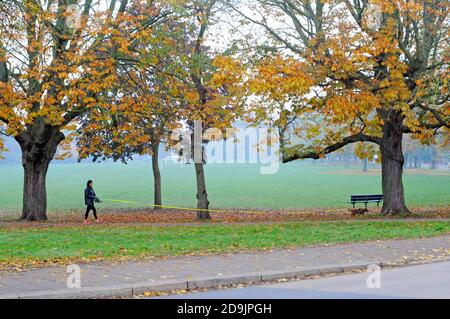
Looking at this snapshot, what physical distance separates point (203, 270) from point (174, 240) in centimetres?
488

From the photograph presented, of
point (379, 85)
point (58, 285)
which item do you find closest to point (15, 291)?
point (58, 285)

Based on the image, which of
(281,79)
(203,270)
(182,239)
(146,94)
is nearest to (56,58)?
(146,94)

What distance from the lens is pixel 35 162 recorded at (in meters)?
25.3

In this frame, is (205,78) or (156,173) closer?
(205,78)

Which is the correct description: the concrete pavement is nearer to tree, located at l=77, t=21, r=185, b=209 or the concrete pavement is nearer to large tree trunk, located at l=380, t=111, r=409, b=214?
tree, located at l=77, t=21, r=185, b=209

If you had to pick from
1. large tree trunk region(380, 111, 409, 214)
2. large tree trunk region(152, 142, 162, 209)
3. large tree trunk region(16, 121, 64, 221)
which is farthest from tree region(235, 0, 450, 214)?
large tree trunk region(152, 142, 162, 209)

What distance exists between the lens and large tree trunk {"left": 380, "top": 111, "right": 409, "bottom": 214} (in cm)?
2591

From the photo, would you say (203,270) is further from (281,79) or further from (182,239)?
(281,79)

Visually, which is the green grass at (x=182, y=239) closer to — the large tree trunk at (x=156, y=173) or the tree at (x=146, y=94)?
the tree at (x=146, y=94)

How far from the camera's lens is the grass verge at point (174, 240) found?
13.1 metres

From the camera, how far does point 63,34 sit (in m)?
22.1

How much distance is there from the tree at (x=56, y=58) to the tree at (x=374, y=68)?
248 inches

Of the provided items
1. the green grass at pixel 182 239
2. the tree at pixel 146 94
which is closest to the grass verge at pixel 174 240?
the green grass at pixel 182 239

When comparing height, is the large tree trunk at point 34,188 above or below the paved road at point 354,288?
above
